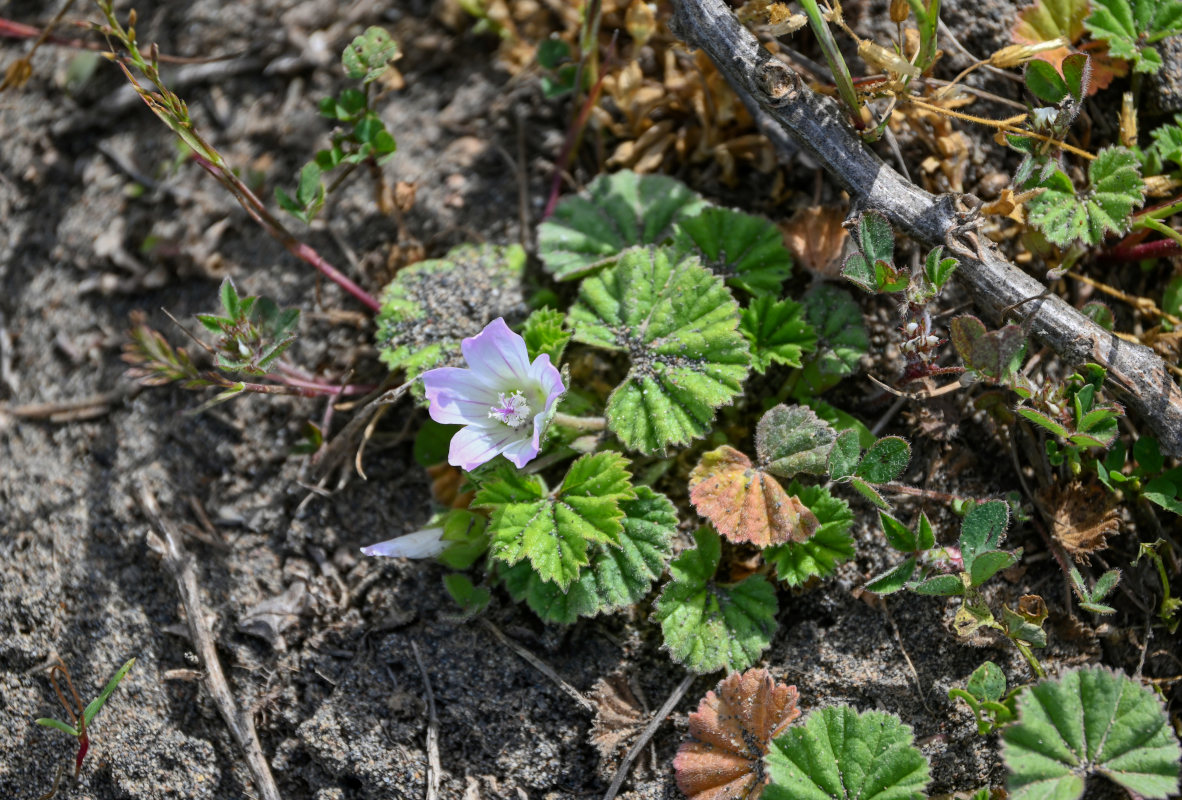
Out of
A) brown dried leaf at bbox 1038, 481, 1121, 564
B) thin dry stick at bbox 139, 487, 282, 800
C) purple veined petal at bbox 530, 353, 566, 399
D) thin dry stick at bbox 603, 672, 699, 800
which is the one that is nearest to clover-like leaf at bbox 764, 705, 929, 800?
thin dry stick at bbox 603, 672, 699, 800

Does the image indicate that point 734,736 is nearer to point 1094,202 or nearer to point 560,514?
point 560,514

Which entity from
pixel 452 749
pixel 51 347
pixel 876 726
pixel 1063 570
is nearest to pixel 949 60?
pixel 1063 570

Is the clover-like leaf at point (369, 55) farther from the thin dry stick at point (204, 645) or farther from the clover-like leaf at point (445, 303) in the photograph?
the thin dry stick at point (204, 645)

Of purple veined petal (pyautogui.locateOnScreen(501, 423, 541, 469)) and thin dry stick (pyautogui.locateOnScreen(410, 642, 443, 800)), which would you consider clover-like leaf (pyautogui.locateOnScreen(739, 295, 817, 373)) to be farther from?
thin dry stick (pyautogui.locateOnScreen(410, 642, 443, 800))

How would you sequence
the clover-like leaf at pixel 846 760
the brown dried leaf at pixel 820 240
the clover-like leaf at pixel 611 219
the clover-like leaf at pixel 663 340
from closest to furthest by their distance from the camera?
the clover-like leaf at pixel 846 760 → the clover-like leaf at pixel 663 340 → the brown dried leaf at pixel 820 240 → the clover-like leaf at pixel 611 219

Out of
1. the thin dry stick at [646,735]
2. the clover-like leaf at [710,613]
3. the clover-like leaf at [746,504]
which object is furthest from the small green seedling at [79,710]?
the clover-like leaf at [746,504]
